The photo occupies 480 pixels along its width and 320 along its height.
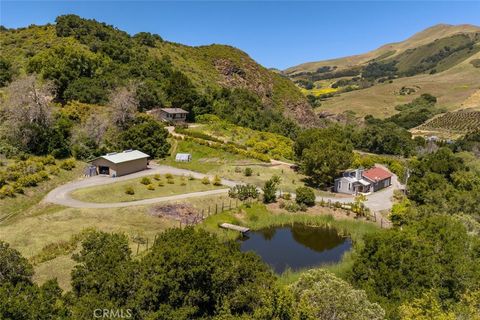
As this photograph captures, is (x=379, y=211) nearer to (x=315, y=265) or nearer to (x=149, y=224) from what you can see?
(x=315, y=265)

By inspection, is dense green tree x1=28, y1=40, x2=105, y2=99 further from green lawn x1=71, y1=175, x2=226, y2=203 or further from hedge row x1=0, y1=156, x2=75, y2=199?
green lawn x1=71, y1=175, x2=226, y2=203

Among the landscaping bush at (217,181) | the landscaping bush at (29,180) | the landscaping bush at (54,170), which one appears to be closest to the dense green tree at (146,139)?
the landscaping bush at (54,170)

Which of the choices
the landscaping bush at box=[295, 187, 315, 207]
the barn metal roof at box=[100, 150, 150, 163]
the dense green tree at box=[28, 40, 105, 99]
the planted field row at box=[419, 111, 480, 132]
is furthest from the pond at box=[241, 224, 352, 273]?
the planted field row at box=[419, 111, 480, 132]

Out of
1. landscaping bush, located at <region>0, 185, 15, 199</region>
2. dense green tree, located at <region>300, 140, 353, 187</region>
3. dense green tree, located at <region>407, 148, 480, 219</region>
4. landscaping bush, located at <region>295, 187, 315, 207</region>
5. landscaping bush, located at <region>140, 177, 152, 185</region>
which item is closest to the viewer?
landscaping bush, located at <region>0, 185, 15, 199</region>

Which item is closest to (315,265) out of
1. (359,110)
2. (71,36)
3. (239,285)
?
(239,285)

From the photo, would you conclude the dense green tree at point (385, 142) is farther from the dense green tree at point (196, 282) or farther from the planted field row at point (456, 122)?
the dense green tree at point (196, 282)
